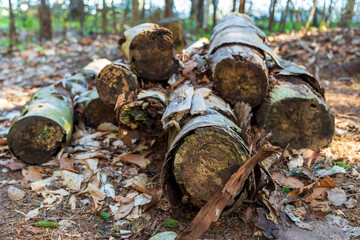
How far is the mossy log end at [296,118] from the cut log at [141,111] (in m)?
1.16

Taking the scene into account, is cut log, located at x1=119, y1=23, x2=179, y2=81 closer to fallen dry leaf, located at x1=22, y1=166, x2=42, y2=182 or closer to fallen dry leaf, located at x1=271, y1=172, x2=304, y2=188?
fallen dry leaf, located at x1=22, y1=166, x2=42, y2=182

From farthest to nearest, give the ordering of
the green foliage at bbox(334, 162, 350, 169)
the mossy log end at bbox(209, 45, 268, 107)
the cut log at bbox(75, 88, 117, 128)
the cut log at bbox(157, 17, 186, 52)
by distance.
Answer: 1. the cut log at bbox(157, 17, 186, 52)
2. the cut log at bbox(75, 88, 117, 128)
3. the mossy log end at bbox(209, 45, 268, 107)
4. the green foliage at bbox(334, 162, 350, 169)

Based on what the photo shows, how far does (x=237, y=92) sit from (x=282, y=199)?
1263 millimetres

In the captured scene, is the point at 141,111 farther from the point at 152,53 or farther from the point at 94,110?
the point at 94,110

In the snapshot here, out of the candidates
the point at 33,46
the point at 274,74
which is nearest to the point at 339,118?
the point at 274,74

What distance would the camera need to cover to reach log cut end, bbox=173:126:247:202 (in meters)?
2.34

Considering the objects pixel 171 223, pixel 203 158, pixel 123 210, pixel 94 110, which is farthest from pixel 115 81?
pixel 171 223

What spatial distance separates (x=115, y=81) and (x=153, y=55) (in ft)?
1.74

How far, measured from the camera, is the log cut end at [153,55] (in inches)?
135

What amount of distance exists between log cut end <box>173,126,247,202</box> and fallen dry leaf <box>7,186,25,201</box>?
1622 millimetres

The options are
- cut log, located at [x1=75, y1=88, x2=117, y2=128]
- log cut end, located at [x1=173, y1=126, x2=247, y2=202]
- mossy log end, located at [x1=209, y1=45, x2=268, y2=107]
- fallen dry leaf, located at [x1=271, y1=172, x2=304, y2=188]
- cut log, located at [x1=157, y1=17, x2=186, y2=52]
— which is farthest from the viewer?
cut log, located at [x1=157, y1=17, x2=186, y2=52]

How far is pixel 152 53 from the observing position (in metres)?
3.49

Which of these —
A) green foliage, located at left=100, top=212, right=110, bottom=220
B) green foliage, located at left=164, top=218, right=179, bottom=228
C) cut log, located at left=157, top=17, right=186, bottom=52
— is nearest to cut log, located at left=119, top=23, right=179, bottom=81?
green foliage, located at left=100, top=212, right=110, bottom=220

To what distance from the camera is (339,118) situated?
179 inches
